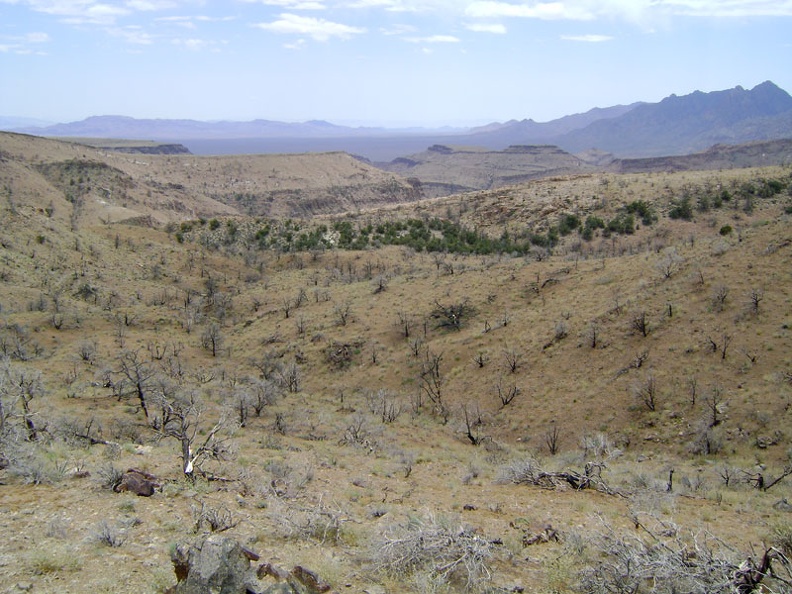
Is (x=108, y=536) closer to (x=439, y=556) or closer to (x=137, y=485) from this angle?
(x=137, y=485)

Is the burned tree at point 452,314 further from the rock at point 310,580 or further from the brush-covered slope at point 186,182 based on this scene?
the brush-covered slope at point 186,182

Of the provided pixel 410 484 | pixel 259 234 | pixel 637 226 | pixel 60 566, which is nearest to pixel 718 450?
pixel 410 484

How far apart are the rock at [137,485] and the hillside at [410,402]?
0.15 m

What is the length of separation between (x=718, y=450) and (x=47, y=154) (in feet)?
309

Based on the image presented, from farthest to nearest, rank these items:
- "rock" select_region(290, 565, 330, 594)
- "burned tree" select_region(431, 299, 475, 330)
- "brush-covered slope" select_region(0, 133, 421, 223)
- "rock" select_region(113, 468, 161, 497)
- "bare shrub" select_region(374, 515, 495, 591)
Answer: "brush-covered slope" select_region(0, 133, 421, 223)
"burned tree" select_region(431, 299, 475, 330)
"rock" select_region(113, 468, 161, 497)
"bare shrub" select_region(374, 515, 495, 591)
"rock" select_region(290, 565, 330, 594)

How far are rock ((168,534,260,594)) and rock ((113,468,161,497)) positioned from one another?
342cm

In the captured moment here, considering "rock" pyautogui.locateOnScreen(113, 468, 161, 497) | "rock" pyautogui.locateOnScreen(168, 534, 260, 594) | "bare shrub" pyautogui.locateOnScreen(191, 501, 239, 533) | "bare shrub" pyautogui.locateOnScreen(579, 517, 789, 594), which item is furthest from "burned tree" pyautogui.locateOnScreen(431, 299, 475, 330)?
"rock" pyautogui.locateOnScreen(168, 534, 260, 594)

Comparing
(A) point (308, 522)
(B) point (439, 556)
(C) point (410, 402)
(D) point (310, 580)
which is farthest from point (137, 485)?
(C) point (410, 402)

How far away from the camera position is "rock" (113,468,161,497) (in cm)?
882

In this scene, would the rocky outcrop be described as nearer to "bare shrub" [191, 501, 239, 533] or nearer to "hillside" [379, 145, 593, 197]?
"bare shrub" [191, 501, 239, 533]

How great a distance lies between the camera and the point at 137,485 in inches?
350

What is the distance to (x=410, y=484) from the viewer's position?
1239cm

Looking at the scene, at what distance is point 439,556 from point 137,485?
203 inches

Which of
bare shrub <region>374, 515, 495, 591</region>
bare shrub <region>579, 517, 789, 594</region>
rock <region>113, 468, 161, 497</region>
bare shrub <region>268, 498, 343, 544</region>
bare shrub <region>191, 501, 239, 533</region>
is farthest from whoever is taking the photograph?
rock <region>113, 468, 161, 497</region>
